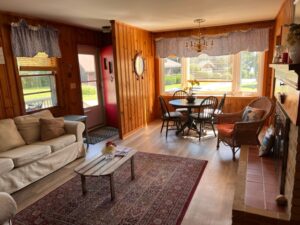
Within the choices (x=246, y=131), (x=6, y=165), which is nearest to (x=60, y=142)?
(x=6, y=165)

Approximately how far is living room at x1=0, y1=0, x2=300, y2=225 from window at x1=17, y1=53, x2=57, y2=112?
2 centimetres

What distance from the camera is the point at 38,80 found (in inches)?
162

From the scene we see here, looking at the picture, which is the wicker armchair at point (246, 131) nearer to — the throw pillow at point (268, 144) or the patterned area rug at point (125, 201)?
the throw pillow at point (268, 144)

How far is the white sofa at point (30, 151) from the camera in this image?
8.70 ft

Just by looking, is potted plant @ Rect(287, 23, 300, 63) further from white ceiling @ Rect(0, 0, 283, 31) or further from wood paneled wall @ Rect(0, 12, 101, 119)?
wood paneled wall @ Rect(0, 12, 101, 119)

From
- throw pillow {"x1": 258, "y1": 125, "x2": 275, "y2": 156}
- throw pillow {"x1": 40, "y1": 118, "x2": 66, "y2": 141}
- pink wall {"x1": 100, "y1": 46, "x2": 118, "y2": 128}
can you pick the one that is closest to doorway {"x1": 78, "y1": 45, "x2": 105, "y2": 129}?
pink wall {"x1": 100, "y1": 46, "x2": 118, "y2": 128}

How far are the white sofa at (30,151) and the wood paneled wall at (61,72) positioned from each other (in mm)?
457

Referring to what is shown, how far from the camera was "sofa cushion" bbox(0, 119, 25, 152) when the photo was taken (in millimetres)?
2982

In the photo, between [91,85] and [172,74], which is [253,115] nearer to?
[172,74]

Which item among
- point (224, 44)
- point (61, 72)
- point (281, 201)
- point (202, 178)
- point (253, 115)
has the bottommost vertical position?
point (202, 178)

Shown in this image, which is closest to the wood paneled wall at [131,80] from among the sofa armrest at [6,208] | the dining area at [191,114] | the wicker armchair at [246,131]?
the dining area at [191,114]

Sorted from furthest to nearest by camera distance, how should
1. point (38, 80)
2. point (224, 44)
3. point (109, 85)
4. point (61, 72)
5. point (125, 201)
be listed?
→ point (109, 85)
point (224, 44)
point (61, 72)
point (38, 80)
point (125, 201)

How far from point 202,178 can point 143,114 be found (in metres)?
2.97

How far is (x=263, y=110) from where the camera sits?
340cm
